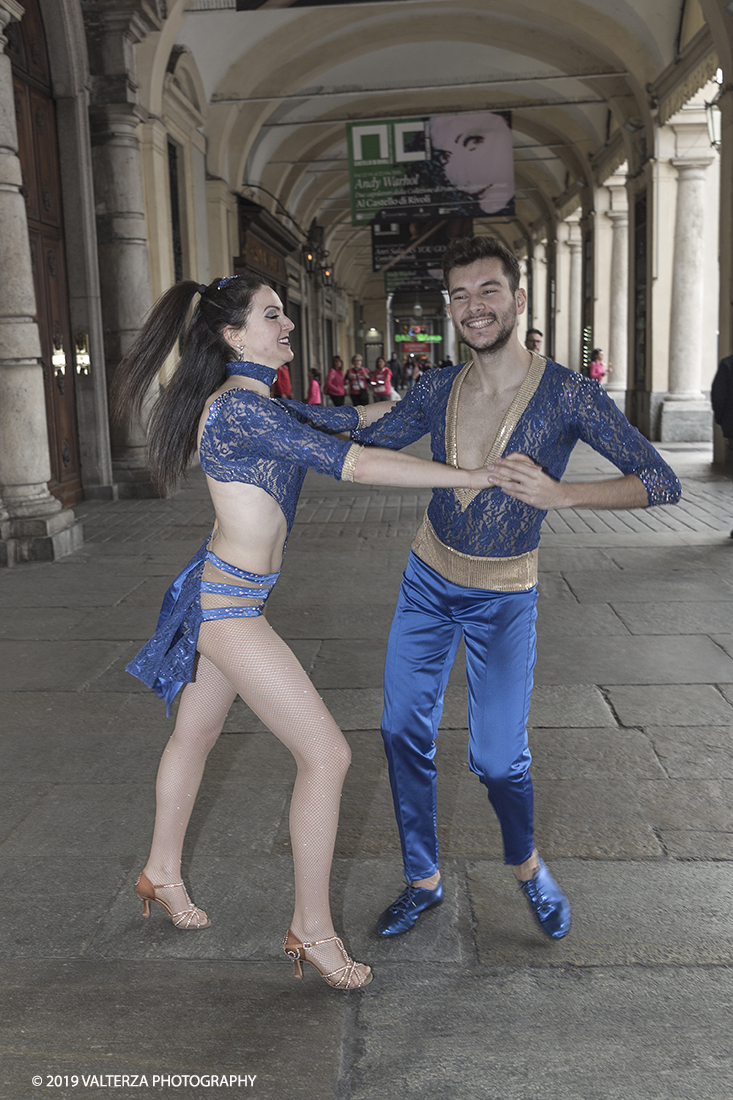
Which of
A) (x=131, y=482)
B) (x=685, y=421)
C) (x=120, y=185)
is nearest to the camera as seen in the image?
(x=120, y=185)

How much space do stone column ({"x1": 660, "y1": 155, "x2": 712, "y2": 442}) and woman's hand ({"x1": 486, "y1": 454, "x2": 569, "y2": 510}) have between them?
14950mm

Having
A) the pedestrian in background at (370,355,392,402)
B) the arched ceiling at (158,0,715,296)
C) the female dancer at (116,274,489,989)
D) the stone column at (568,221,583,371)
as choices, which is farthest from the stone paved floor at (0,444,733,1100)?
the stone column at (568,221,583,371)

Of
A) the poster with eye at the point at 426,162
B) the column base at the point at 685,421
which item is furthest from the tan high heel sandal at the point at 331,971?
the poster with eye at the point at 426,162

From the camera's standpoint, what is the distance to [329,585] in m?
6.93

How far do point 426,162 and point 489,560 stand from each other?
50.8ft

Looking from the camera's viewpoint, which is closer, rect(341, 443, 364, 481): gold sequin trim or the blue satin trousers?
rect(341, 443, 364, 481): gold sequin trim

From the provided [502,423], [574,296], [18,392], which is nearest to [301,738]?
[502,423]

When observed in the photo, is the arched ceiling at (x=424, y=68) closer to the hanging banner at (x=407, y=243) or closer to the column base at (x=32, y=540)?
the hanging banner at (x=407, y=243)

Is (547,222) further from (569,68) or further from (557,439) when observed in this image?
(557,439)

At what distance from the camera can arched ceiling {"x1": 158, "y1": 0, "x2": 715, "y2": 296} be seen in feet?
50.0

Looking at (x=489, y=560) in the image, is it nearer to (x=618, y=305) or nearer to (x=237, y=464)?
(x=237, y=464)

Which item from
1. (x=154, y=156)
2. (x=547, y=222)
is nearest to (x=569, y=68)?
(x=154, y=156)

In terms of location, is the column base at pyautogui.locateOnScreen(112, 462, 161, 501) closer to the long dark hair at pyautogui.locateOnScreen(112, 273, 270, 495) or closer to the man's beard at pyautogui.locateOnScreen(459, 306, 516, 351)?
the long dark hair at pyautogui.locateOnScreen(112, 273, 270, 495)

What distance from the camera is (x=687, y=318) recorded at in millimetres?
16375
